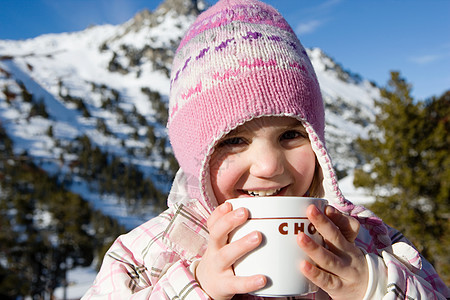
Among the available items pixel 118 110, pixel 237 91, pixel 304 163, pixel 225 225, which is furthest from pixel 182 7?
pixel 225 225

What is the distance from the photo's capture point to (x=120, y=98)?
101 m

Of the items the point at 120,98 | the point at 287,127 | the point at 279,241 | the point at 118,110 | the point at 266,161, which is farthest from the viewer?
the point at 120,98

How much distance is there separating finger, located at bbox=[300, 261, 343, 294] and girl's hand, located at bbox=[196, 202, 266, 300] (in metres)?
0.11

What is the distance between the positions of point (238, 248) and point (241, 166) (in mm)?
377

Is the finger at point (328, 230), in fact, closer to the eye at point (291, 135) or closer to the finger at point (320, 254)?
the finger at point (320, 254)

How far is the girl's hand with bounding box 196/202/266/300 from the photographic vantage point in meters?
0.91

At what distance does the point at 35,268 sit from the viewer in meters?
28.2

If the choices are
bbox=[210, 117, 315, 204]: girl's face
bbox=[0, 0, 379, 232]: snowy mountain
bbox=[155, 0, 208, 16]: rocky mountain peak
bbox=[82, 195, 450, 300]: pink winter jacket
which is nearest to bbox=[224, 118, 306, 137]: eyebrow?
bbox=[210, 117, 315, 204]: girl's face

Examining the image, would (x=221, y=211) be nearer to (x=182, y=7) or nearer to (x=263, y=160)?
(x=263, y=160)

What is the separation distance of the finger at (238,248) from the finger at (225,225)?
0.11ft

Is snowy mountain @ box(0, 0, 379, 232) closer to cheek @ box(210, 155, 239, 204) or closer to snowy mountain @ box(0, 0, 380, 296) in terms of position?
Result: snowy mountain @ box(0, 0, 380, 296)

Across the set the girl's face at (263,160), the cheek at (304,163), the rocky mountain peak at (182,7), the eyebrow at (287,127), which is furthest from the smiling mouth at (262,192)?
the rocky mountain peak at (182,7)

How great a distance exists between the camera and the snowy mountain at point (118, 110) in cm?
6469

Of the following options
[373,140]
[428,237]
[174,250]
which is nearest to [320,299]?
[174,250]
